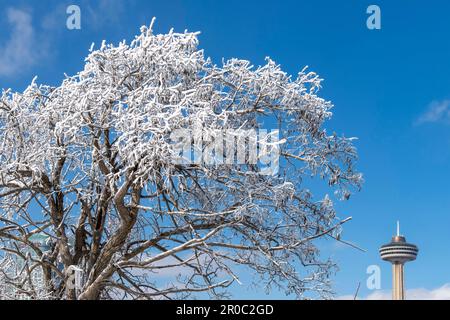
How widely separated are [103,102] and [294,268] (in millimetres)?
4003

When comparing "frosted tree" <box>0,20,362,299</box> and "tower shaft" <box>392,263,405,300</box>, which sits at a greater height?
"tower shaft" <box>392,263,405,300</box>

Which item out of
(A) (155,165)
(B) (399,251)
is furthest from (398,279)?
(A) (155,165)

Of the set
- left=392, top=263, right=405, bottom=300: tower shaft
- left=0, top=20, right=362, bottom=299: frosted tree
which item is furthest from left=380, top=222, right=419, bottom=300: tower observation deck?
left=0, top=20, right=362, bottom=299: frosted tree

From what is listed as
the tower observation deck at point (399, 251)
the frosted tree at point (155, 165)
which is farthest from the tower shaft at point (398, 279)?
the frosted tree at point (155, 165)

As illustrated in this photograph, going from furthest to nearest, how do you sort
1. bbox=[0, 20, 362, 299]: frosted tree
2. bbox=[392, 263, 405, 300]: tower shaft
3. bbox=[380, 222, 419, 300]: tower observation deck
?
bbox=[392, 263, 405, 300]: tower shaft → bbox=[380, 222, 419, 300]: tower observation deck → bbox=[0, 20, 362, 299]: frosted tree

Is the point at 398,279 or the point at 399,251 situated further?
the point at 398,279

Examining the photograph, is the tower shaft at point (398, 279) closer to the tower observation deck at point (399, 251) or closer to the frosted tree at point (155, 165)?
the tower observation deck at point (399, 251)

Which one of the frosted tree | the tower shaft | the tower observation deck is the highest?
the tower observation deck

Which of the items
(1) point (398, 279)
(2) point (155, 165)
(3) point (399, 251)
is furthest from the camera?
(1) point (398, 279)

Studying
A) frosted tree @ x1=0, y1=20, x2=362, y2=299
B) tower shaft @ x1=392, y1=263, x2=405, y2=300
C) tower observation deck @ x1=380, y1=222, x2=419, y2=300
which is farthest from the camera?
tower shaft @ x1=392, y1=263, x2=405, y2=300

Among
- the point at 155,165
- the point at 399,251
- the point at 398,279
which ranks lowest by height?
the point at 155,165

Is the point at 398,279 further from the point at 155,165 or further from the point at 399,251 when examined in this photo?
the point at 155,165

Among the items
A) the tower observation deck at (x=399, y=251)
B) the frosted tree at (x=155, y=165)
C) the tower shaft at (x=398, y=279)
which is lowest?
the frosted tree at (x=155, y=165)

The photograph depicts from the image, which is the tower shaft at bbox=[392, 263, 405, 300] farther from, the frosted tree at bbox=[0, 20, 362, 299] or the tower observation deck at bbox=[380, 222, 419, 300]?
the frosted tree at bbox=[0, 20, 362, 299]
